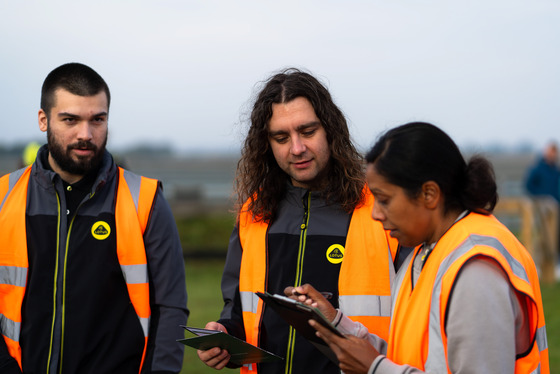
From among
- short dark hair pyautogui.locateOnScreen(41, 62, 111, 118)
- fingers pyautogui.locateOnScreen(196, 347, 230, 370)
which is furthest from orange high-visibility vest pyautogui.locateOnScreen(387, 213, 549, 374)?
short dark hair pyautogui.locateOnScreen(41, 62, 111, 118)

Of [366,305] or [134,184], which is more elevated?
[134,184]

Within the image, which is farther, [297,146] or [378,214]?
[297,146]

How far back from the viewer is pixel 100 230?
3545 mm

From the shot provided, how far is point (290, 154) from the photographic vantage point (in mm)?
3465

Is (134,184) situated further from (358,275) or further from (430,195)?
(430,195)

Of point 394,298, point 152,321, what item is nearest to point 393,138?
point 394,298

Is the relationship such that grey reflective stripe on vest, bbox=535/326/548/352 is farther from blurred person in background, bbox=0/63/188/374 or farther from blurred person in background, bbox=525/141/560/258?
blurred person in background, bbox=525/141/560/258

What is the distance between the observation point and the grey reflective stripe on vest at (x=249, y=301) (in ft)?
11.2

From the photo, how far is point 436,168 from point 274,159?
4.54ft

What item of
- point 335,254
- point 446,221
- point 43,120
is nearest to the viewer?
point 446,221

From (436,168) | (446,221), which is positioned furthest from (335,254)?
(436,168)

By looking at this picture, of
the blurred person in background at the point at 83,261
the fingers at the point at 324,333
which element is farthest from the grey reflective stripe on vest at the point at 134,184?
the fingers at the point at 324,333

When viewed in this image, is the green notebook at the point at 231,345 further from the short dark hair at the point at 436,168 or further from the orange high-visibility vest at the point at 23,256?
the short dark hair at the point at 436,168

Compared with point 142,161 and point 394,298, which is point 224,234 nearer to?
point 394,298
